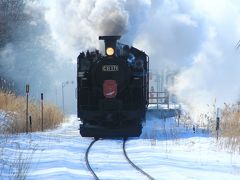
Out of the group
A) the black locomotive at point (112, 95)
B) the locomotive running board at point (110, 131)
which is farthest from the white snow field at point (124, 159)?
the black locomotive at point (112, 95)

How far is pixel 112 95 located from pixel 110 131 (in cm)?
115

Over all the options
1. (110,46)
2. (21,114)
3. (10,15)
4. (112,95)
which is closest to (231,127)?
(112,95)

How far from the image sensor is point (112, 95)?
60.0 feet

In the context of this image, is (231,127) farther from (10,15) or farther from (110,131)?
(10,15)

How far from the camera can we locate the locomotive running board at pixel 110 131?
60.0 ft

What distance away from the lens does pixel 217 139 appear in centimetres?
1612

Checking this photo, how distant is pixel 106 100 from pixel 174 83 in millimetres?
28342

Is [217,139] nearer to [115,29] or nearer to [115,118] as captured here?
[115,118]

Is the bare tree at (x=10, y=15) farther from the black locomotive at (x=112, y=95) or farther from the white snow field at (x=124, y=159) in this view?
the white snow field at (x=124, y=159)

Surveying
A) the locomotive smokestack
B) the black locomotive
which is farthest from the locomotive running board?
the locomotive smokestack

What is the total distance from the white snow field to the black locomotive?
0.48 m

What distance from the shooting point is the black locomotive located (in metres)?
18.2

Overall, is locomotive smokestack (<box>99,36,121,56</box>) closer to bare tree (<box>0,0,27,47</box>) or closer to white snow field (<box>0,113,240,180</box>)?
white snow field (<box>0,113,240,180</box>)

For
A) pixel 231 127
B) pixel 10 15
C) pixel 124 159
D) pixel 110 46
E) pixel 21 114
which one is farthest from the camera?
pixel 10 15
